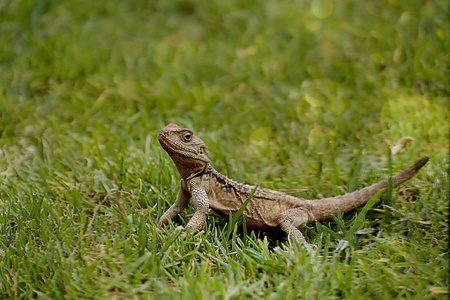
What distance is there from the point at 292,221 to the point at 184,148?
115 cm

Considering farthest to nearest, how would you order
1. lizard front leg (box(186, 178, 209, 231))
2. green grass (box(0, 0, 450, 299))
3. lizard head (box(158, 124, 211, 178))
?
lizard head (box(158, 124, 211, 178)) < lizard front leg (box(186, 178, 209, 231)) < green grass (box(0, 0, 450, 299))

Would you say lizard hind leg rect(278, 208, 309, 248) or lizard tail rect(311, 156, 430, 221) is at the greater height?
lizard tail rect(311, 156, 430, 221)

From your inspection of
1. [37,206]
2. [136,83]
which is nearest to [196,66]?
[136,83]

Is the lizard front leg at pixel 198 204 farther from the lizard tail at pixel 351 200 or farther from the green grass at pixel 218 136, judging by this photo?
the lizard tail at pixel 351 200

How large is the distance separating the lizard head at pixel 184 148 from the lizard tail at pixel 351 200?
3.62 ft

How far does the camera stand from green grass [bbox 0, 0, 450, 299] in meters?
3.63

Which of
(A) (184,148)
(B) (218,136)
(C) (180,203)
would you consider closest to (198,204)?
(C) (180,203)

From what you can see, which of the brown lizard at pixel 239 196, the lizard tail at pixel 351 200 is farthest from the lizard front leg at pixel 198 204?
the lizard tail at pixel 351 200

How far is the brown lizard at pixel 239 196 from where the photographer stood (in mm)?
4184

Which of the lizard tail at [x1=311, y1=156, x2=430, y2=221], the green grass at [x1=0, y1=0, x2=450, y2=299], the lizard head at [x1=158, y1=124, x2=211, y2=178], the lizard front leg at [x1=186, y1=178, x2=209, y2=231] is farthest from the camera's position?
the lizard tail at [x1=311, y1=156, x2=430, y2=221]

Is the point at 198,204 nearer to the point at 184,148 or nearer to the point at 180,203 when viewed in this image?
the point at 180,203

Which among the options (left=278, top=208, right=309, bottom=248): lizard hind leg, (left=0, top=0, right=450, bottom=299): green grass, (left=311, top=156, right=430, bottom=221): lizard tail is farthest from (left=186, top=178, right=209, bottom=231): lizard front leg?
(left=311, top=156, right=430, bottom=221): lizard tail

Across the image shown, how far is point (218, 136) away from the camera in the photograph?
589 centimetres

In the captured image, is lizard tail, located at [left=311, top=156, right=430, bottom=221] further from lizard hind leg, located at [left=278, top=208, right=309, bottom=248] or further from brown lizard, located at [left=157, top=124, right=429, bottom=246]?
lizard hind leg, located at [left=278, top=208, right=309, bottom=248]
